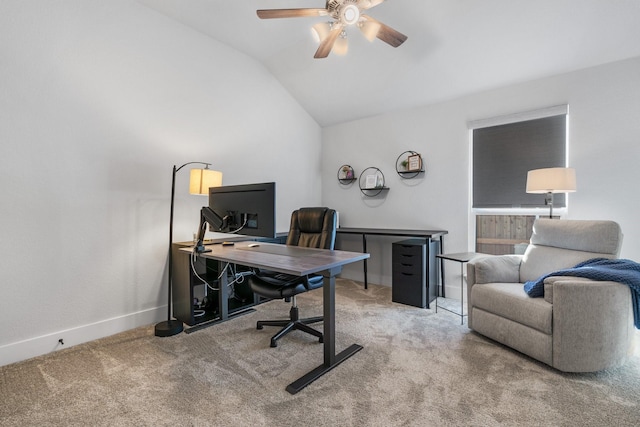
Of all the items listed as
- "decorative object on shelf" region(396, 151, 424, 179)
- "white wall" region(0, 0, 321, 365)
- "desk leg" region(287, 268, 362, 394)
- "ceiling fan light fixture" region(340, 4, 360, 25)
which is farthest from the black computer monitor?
"decorative object on shelf" region(396, 151, 424, 179)

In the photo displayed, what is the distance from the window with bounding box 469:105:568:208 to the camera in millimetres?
2982

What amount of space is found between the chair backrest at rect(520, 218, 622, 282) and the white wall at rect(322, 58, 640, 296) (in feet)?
1.81

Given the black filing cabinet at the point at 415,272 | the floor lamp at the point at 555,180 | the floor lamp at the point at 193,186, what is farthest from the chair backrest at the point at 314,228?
the floor lamp at the point at 555,180

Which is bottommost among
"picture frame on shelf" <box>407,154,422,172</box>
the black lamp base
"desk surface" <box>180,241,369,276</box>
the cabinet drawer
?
the black lamp base

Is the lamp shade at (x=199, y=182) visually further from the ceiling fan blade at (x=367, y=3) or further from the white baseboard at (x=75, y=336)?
the ceiling fan blade at (x=367, y=3)

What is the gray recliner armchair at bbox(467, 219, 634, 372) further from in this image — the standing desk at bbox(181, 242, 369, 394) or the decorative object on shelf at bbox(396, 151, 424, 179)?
the decorative object on shelf at bbox(396, 151, 424, 179)

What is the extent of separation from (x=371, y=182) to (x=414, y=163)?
26.3 inches

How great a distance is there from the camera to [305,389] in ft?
5.69

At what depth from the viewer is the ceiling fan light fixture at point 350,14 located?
2.12 meters

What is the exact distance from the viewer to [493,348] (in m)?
2.22

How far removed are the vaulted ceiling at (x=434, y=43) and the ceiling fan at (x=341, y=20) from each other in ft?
1.68

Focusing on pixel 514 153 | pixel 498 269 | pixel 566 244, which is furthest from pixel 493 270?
pixel 514 153

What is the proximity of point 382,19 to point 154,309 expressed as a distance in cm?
350

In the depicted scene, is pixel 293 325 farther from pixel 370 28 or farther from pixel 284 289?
pixel 370 28
